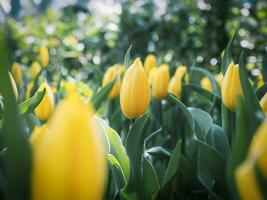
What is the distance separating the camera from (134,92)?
27.3 inches

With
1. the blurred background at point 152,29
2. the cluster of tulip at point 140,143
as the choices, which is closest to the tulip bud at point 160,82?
the cluster of tulip at point 140,143

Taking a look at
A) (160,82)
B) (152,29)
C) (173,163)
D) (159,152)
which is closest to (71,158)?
(173,163)

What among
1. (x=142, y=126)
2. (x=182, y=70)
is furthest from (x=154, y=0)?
(x=142, y=126)

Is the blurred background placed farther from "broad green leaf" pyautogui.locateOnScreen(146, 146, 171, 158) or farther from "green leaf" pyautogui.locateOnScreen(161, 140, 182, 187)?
"green leaf" pyautogui.locateOnScreen(161, 140, 182, 187)

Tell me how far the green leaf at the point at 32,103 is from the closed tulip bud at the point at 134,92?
5.7 inches

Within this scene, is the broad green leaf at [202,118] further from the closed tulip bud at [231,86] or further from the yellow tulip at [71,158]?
the yellow tulip at [71,158]

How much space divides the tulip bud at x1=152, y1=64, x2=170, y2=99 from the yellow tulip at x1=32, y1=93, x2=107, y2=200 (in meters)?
0.67

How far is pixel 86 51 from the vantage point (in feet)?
9.54

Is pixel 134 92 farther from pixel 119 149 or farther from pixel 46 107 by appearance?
pixel 46 107

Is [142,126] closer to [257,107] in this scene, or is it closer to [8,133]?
[257,107]

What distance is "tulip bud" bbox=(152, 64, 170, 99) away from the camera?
3.22ft

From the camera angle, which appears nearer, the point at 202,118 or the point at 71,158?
the point at 71,158

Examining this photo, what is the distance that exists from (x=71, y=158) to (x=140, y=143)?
1.06 feet

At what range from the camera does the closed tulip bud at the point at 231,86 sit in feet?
2.30
